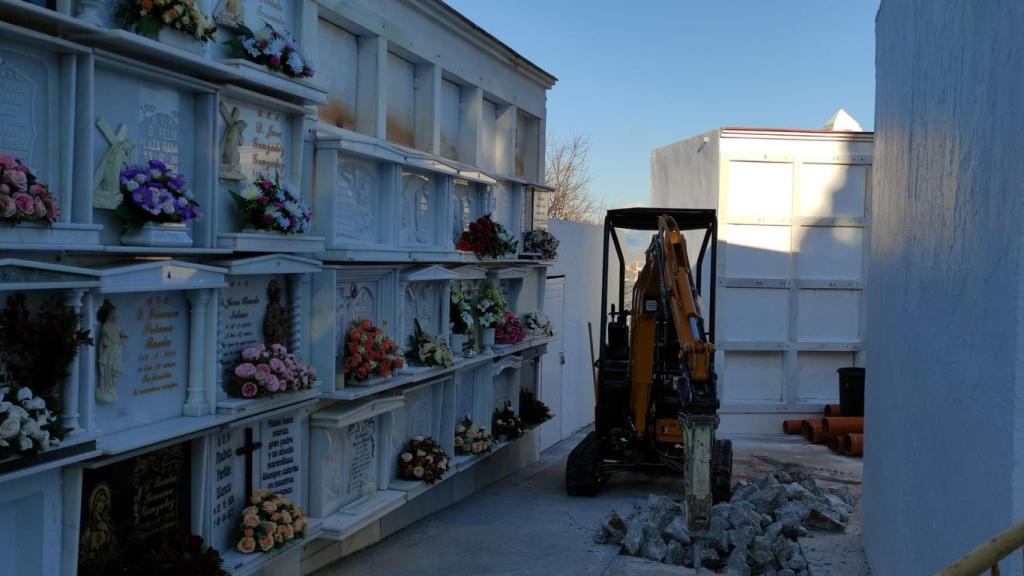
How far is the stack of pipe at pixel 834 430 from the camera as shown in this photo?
13.7m

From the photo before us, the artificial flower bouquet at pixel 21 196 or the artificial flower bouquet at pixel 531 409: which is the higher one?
the artificial flower bouquet at pixel 21 196

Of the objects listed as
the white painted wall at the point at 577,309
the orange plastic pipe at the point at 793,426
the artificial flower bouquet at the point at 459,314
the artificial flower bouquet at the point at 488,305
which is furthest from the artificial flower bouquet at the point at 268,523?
the orange plastic pipe at the point at 793,426

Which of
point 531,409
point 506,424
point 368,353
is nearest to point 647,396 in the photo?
point 506,424

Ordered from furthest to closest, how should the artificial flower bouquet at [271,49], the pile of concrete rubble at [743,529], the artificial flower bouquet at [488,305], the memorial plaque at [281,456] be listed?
the artificial flower bouquet at [488,305] < the pile of concrete rubble at [743,529] < the memorial plaque at [281,456] < the artificial flower bouquet at [271,49]

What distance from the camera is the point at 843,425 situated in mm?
14352

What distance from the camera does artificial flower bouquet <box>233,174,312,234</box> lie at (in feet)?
20.0

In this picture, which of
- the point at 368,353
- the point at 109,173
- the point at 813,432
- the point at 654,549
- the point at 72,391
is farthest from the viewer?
the point at 813,432

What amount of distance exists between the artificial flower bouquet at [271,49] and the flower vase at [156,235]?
4.42ft

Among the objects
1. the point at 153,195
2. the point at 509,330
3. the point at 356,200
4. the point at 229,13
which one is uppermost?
the point at 229,13

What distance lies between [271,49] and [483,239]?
4492 mm

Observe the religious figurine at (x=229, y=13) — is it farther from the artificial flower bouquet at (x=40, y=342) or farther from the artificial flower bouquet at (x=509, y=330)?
the artificial flower bouquet at (x=509, y=330)

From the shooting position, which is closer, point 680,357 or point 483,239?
point 680,357

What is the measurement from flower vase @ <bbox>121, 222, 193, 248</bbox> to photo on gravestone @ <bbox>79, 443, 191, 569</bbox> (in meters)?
1.27

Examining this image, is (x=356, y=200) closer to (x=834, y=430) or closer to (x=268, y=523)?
(x=268, y=523)
